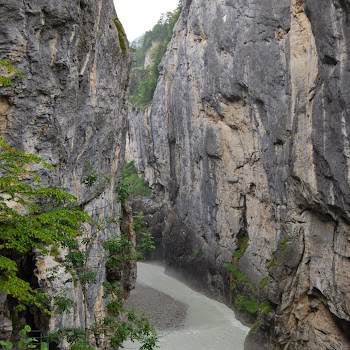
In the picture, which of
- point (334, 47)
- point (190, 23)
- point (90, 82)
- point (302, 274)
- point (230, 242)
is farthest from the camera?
point (190, 23)

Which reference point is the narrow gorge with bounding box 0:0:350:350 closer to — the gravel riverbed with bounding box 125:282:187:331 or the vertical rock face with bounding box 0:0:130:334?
the vertical rock face with bounding box 0:0:130:334

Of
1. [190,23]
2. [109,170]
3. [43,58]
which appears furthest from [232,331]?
[190,23]

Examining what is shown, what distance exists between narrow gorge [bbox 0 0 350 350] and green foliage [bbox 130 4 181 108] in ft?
40.3

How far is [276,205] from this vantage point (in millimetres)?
24953

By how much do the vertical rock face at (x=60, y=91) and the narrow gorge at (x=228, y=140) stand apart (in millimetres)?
39

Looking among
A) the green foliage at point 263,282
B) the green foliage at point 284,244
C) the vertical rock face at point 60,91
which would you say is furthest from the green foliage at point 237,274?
the vertical rock face at point 60,91

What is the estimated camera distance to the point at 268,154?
26.2 m

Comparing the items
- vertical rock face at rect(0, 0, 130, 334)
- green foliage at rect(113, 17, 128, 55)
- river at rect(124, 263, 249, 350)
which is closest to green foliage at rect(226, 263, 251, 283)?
A: river at rect(124, 263, 249, 350)

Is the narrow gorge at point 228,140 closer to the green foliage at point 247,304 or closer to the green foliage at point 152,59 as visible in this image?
the green foliage at point 247,304

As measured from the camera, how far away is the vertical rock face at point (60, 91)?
35.0 feet

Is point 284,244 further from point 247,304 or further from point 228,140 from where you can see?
point 228,140

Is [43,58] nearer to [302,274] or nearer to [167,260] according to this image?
[302,274]

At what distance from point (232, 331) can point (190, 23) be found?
26108 mm

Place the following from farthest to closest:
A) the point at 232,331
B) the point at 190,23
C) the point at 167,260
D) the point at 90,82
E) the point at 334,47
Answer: the point at 167,260 → the point at 190,23 → the point at 232,331 → the point at 334,47 → the point at 90,82
